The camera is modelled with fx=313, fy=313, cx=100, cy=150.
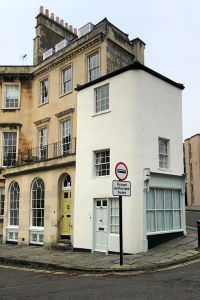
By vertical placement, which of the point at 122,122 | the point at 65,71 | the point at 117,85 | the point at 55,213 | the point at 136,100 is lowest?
the point at 55,213

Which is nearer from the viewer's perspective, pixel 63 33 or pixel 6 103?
pixel 6 103

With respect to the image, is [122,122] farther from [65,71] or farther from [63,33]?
[63,33]

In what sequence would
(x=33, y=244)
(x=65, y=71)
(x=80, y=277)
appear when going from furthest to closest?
(x=65, y=71) < (x=33, y=244) < (x=80, y=277)

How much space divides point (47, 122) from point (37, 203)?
18.1 ft

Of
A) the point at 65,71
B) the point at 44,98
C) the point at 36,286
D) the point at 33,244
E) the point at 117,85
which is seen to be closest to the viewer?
the point at 36,286

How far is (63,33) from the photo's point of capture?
23953 millimetres

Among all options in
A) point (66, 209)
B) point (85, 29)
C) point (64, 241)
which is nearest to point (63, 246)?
point (64, 241)

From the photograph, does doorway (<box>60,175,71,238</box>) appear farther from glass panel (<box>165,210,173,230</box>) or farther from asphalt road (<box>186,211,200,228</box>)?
asphalt road (<box>186,211,200,228</box>)

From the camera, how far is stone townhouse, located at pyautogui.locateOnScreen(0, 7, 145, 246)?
16.0 metres

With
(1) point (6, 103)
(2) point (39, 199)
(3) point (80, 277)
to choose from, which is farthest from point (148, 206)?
(1) point (6, 103)

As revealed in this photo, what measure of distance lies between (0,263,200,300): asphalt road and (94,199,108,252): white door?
148 inches

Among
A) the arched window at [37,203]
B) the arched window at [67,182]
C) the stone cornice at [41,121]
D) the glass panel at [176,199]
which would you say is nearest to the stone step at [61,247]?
the arched window at [37,203]

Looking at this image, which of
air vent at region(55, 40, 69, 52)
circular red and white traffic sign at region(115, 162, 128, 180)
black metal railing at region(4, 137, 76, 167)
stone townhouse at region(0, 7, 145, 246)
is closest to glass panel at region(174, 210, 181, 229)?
stone townhouse at region(0, 7, 145, 246)

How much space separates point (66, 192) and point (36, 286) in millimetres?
8043
